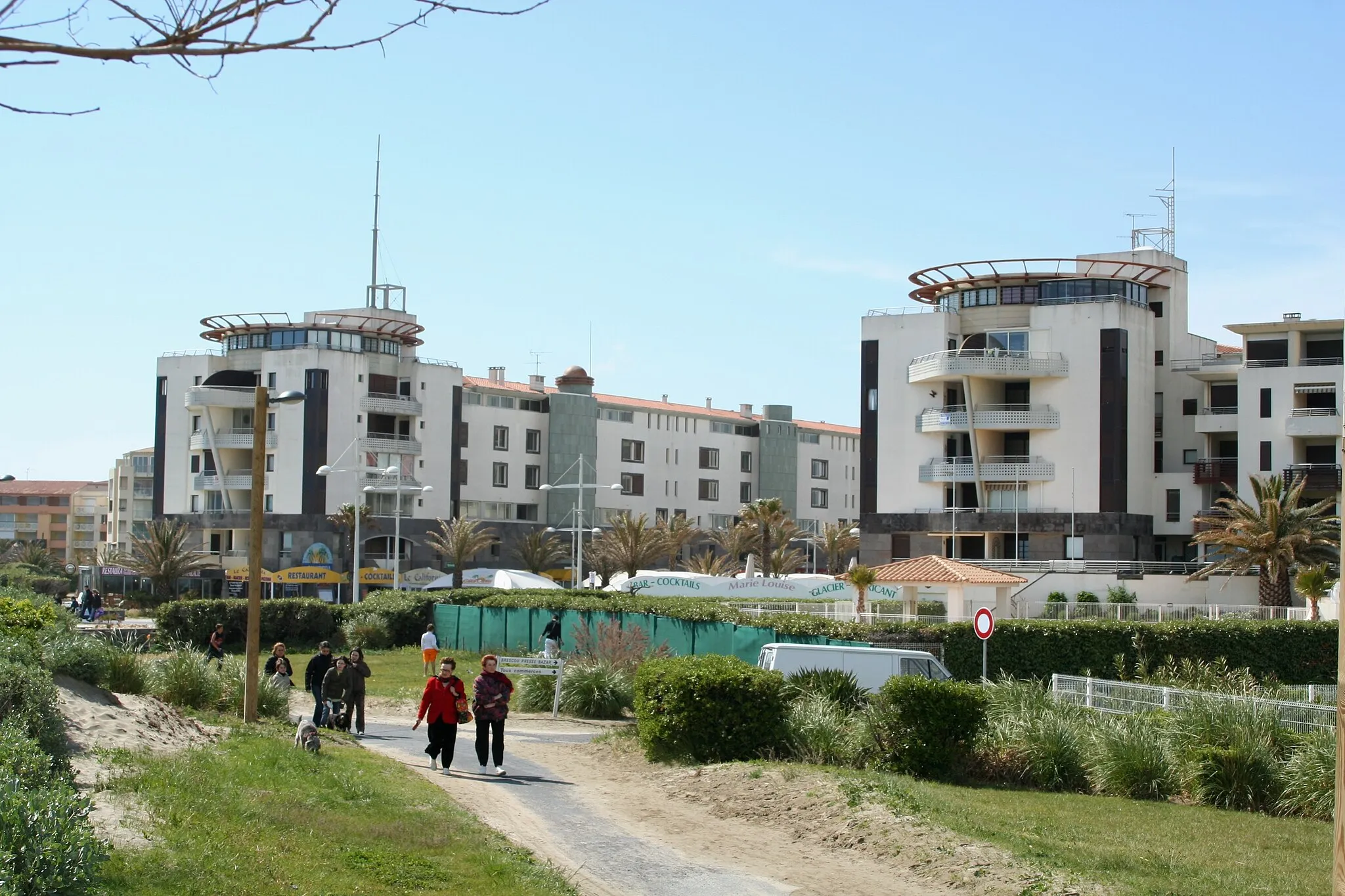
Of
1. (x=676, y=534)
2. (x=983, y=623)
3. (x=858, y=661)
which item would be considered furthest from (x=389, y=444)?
(x=858, y=661)

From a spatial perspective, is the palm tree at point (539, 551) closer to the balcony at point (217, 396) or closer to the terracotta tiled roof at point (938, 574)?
the balcony at point (217, 396)

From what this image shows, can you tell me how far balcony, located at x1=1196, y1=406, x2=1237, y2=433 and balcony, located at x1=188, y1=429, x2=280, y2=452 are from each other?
5043 centimetres

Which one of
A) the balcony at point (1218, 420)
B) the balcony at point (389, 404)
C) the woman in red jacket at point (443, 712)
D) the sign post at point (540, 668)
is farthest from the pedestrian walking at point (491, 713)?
the balcony at point (389, 404)

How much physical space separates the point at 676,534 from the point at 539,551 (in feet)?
28.5

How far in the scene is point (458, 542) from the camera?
82000 millimetres

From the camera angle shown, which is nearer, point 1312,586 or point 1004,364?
point 1312,586

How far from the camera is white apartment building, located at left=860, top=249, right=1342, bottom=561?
67312 mm

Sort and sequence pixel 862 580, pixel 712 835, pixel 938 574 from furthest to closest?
pixel 862 580
pixel 938 574
pixel 712 835

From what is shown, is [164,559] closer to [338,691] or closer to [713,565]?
[713,565]

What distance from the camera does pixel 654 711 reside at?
20.5 m

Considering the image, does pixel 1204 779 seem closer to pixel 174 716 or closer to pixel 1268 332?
pixel 174 716

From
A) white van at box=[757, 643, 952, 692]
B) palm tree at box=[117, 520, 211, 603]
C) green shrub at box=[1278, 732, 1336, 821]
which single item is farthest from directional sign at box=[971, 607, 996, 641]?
palm tree at box=[117, 520, 211, 603]

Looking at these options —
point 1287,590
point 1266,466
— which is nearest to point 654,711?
point 1287,590

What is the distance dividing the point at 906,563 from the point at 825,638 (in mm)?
7713
